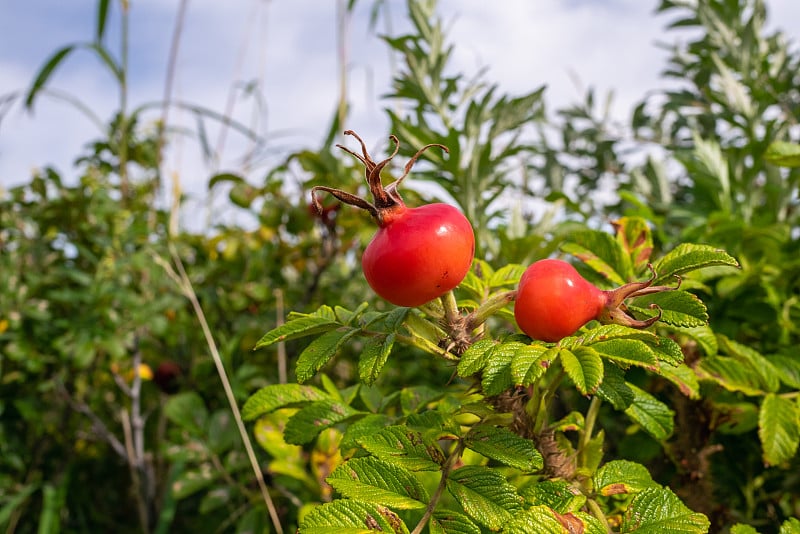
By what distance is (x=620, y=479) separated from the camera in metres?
0.70

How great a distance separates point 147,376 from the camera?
2318 millimetres

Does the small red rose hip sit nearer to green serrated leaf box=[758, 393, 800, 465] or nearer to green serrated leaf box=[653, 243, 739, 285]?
green serrated leaf box=[653, 243, 739, 285]

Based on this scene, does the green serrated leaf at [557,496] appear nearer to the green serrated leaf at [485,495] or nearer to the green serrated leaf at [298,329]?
the green serrated leaf at [485,495]

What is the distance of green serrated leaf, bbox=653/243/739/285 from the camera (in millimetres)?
625

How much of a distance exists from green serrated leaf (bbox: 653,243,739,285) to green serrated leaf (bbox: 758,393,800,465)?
0.31m

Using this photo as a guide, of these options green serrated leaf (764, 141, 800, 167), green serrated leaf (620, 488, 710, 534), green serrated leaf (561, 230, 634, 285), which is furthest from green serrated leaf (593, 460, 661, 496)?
green serrated leaf (764, 141, 800, 167)

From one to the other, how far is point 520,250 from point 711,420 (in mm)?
424

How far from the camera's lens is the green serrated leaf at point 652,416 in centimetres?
79

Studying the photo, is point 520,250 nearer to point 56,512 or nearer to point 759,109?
point 759,109

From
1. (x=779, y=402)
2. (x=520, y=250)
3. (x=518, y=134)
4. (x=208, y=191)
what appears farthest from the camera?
(x=208, y=191)

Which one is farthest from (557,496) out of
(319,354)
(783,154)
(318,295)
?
(318,295)

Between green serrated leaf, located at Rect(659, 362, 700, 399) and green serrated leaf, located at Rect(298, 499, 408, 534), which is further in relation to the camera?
green serrated leaf, located at Rect(659, 362, 700, 399)

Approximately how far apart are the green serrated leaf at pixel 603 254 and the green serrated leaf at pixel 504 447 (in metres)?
0.35

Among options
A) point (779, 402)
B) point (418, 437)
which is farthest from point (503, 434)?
point (779, 402)
